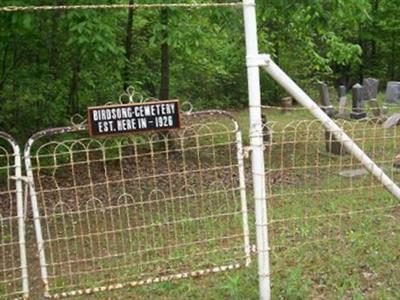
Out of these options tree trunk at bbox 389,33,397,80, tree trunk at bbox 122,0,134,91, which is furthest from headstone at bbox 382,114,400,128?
tree trunk at bbox 389,33,397,80

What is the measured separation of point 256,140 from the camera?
4262 millimetres

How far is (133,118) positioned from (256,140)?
935 mm

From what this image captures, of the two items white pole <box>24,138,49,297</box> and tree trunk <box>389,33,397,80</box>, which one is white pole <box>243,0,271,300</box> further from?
tree trunk <box>389,33,397,80</box>

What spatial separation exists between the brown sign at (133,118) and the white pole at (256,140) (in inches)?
25.1

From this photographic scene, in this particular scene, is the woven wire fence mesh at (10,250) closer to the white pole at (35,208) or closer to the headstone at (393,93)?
the white pole at (35,208)

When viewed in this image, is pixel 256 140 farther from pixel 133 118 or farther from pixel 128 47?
pixel 128 47

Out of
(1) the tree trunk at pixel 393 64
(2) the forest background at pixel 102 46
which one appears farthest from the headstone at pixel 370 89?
(1) the tree trunk at pixel 393 64

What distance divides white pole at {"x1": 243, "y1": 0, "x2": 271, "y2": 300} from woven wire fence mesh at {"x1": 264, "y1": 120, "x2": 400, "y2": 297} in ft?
1.04

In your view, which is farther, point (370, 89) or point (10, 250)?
point (370, 89)

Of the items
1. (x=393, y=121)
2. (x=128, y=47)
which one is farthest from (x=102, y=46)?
(x=393, y=121)

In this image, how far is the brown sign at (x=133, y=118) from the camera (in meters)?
4.32

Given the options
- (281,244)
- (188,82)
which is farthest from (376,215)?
(188,82)

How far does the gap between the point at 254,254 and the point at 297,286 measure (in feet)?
2.51

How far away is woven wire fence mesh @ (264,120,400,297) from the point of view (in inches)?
193
